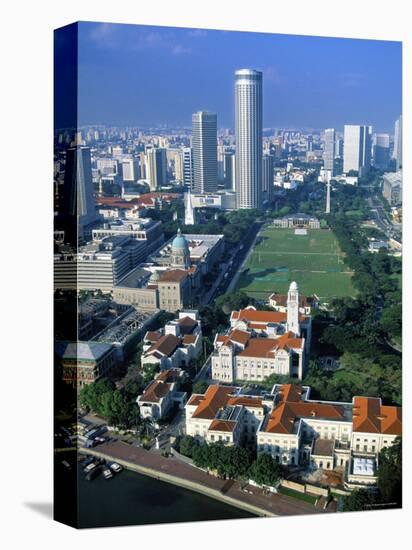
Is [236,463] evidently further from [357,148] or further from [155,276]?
[357,148]

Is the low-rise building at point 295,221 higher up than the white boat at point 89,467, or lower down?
higher up

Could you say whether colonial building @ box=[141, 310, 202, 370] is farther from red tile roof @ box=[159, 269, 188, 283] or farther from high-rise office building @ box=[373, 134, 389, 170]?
high-rise office building @ box=[373, 134, 389, 170]

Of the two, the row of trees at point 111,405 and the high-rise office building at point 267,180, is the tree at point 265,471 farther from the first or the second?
the high-rise office building at point 267,180

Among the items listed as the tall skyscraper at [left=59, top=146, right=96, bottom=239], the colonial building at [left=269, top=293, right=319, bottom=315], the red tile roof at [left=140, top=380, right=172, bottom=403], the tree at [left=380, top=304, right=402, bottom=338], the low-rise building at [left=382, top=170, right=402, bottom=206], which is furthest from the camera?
the colonial building at [left=269, top=293, right=319, bottom=315]

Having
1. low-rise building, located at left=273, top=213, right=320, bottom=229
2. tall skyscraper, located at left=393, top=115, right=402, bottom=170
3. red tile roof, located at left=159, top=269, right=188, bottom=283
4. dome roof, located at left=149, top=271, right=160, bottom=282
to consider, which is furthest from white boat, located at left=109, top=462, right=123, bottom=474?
low-rise building, located at left=273, top=213, right=320, bottom=229

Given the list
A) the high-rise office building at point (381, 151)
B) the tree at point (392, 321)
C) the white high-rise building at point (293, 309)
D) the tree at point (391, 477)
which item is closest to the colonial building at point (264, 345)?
the white high-rise building at point (293, 309)

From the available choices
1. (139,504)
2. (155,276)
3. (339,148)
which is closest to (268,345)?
(155,276)
